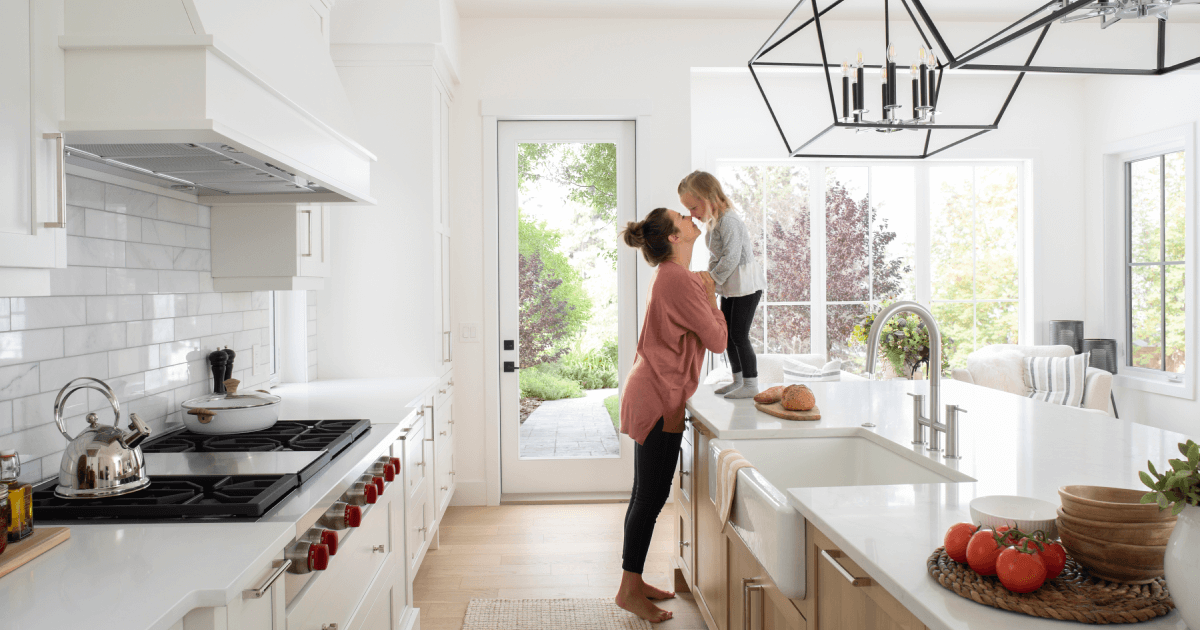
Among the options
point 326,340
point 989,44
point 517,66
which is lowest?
point 326,340

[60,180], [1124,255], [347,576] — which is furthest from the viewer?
[1124,255]

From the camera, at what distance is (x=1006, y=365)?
4.79 m

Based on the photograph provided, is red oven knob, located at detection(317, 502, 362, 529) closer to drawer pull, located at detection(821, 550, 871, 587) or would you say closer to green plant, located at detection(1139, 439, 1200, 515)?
drawer pull, located at detection(821, 550, 871, 587)

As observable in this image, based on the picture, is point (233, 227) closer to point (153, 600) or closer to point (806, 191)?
point (153, 600)

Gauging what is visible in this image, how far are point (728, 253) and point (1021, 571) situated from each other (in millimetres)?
1772

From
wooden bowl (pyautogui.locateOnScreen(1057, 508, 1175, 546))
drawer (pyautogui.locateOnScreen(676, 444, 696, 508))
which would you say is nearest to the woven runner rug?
drawer (pyautogui.locateOnScreen(676, 444, 696, 508))

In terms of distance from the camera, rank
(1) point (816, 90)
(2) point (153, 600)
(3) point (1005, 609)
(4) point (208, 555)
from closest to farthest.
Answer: (3) point (1005, 609) < (2) point (153, 600) < (4) point (208, 555) < (1) point (816, 90)

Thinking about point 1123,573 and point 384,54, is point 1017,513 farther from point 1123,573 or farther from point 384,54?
point 384,54

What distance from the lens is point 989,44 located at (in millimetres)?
1354

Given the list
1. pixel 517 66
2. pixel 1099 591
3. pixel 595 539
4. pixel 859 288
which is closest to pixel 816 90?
pixel 859 288

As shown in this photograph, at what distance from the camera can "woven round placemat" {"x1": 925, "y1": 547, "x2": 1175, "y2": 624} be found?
86 cm

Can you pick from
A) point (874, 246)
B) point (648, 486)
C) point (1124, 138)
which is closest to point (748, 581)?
point (648, 486)

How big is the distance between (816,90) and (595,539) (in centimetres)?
341

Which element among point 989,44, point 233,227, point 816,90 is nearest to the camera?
point 989,44
